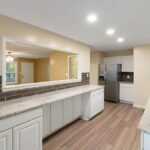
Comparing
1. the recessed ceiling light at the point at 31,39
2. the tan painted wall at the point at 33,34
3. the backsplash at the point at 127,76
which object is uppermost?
the tan painted wall at the point at 33,34

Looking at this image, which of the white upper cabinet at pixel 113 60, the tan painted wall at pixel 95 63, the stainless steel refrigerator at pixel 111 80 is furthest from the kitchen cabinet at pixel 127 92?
the tan painted wall at pixel 95 63

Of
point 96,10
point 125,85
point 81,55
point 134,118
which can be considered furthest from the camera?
point 125,85

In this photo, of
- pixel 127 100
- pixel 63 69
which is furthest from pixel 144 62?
pixel 63 69

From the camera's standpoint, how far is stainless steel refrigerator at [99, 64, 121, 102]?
4.93 m

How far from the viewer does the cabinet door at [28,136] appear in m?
Result: 1.54

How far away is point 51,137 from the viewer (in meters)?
2.50

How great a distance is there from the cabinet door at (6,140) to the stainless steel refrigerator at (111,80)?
4.24m

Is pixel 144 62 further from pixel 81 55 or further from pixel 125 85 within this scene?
pixel 81 55

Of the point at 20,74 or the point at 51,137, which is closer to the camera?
the point at 51,137

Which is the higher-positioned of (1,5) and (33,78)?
(1,5)

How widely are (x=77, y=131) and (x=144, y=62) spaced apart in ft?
10.6

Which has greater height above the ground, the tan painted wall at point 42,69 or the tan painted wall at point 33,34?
the tan painted wall at point 33,34

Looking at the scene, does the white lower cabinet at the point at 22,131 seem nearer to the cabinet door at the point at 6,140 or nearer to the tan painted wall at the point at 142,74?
the cabinet door at the point at 6,140

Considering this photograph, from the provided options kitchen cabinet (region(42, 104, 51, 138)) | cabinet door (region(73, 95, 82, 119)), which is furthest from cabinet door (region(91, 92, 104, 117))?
kitchen cabinet (region(42, 104, 51, 138))
